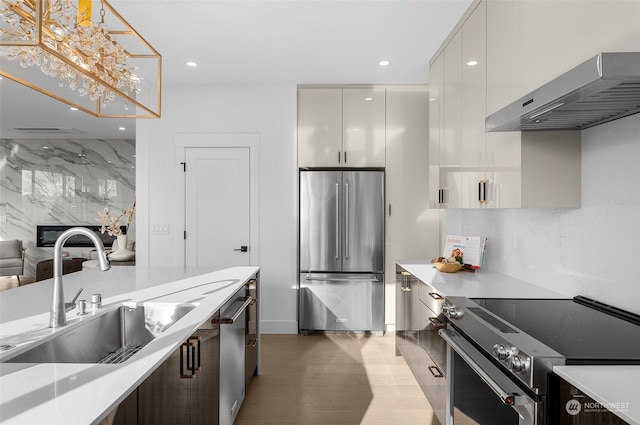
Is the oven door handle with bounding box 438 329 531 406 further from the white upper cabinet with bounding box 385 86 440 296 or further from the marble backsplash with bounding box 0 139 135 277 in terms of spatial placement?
the marble backsplash with bounding box 0 139 135 277

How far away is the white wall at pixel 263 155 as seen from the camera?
423 centimetres

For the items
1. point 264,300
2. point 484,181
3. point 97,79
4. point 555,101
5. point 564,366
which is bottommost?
point 264,300

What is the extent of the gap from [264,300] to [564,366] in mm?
3448

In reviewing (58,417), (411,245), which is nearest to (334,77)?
(411,245)

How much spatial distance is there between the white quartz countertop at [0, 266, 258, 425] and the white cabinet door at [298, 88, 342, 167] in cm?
189

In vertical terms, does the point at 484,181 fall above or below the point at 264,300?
above

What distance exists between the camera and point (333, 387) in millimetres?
2898

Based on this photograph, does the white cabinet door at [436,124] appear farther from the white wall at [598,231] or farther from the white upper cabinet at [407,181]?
the white wall at [598,231]

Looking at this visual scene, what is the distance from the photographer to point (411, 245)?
4.17 meters

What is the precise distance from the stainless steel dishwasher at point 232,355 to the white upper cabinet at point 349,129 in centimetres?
210

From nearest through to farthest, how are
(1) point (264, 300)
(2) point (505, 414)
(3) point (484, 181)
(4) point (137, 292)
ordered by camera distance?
(2) point (505, 414) → (4) point (137, 292) → (3) point (484, 181) → (1) point (264, 300)

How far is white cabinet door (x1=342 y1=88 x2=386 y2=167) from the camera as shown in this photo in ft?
13.7

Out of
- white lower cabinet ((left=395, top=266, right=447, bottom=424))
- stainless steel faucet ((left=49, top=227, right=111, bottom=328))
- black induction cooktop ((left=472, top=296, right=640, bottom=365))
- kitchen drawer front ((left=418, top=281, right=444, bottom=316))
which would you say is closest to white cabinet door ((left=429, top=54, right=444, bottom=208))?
white lower cabinet ((left=395, top=266, right=447, bottom=424))

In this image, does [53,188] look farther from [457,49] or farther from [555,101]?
[555,101]
